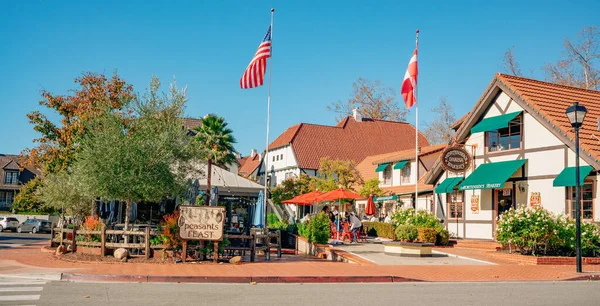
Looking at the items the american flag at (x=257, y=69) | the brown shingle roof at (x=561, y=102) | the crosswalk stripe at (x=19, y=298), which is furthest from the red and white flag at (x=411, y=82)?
the crosswalk stripe at (x=19, y=298)

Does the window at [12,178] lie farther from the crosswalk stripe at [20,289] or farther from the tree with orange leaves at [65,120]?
the crosswalk stripe at [20,289]

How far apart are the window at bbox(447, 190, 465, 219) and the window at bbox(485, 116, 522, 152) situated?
8.70 ft

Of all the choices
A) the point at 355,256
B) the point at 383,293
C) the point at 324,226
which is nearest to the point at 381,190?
the point at 324,226

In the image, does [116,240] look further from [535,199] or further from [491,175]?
[535,199]

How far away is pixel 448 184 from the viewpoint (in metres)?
26.0

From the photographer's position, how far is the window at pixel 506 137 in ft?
78.2

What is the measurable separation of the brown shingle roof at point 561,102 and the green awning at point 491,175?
2.16 metres

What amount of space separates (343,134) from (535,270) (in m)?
38.6

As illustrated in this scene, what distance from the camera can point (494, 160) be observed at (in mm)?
24641

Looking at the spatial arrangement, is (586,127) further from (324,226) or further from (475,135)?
(324,226)

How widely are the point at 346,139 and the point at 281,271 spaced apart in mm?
39860

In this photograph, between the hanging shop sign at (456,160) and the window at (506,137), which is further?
the hanging shop sign at (456,160)

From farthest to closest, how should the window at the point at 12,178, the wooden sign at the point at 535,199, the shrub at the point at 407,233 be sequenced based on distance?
1. the window at the point at 12,178
2. the wooden sign at the point at 535,199
3. the shrub at the point at 407,233

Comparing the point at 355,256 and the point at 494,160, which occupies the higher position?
the point at 494,160
